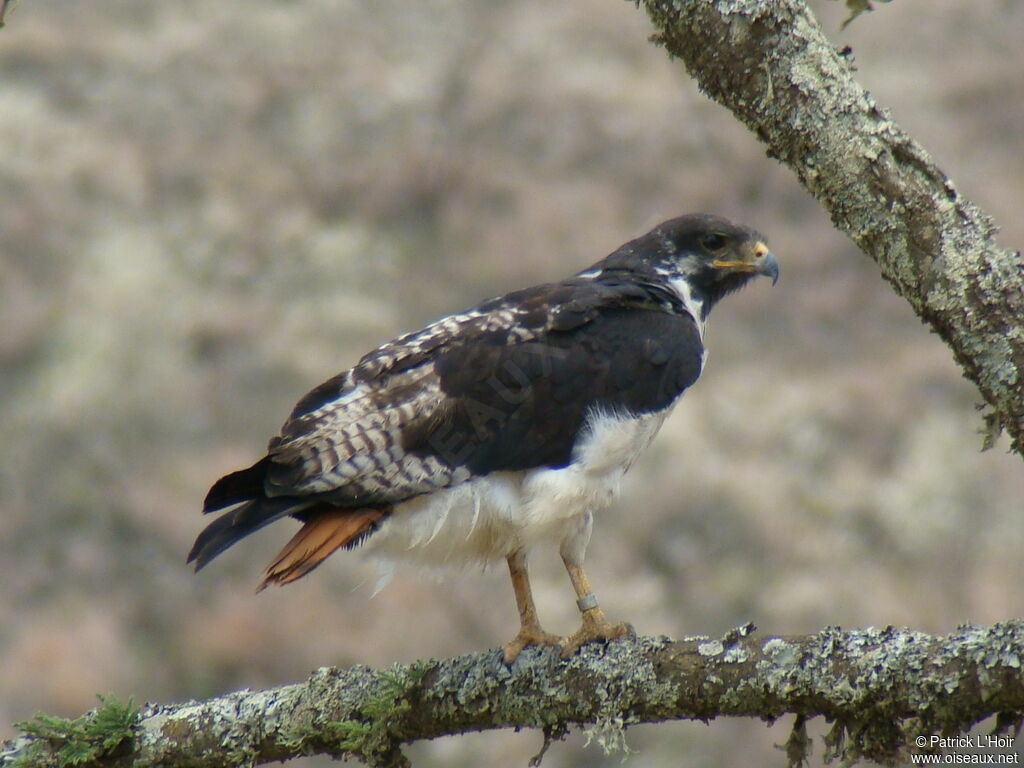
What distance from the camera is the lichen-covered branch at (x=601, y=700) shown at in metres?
3.12

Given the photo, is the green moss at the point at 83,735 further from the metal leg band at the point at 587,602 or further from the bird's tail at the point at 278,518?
the metal leg band at the point at 587,602

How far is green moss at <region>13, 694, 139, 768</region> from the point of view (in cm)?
376

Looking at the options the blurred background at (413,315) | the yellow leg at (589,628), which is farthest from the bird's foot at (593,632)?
the blurred background at (413,315)

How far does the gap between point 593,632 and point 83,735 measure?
146 centimetres

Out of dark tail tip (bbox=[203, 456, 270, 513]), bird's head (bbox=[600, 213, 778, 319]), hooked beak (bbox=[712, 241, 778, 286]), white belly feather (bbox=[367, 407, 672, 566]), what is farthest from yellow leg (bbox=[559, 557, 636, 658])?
hooked beak (bbox=[712, 241, 778, 286])

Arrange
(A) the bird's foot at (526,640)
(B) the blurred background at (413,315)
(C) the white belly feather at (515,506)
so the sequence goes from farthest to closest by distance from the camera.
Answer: (B) the blurred background at (413,315)
(C) the white belly feather at (515,506)
(A) the bird's foot at (526,640)

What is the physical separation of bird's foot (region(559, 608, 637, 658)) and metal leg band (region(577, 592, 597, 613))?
24 mm

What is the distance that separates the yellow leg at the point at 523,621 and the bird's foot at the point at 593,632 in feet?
0.24

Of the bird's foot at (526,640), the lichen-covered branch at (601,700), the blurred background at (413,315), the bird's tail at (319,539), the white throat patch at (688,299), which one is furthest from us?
the blurred background at (413,315)

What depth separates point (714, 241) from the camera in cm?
494

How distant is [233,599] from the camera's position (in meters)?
8.06

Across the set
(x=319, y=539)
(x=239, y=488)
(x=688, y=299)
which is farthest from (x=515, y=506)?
(x=688, y=299)

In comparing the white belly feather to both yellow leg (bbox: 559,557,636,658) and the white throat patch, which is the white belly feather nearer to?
yellow leg (bbox: 559,557,636,658)

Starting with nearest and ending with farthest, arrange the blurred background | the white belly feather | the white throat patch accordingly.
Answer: the white belly feather
the white throat patch
the blurred background
